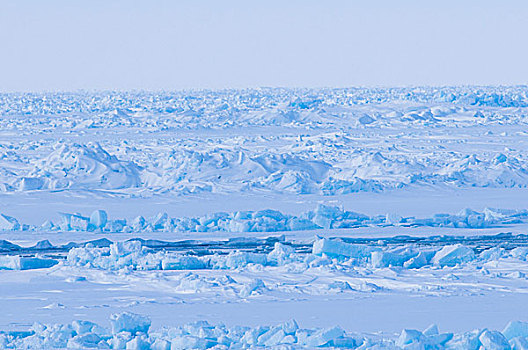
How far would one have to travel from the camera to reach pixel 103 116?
41.9 metres

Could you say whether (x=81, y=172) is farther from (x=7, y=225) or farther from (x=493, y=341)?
(x=493, y=341)

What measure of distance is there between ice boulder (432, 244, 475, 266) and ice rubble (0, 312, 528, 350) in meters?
3.23

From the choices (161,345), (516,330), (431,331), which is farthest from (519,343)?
(161,345)

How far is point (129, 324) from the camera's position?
7.39m

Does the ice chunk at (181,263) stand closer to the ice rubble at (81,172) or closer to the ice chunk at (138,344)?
the ice chunk at (138,344)

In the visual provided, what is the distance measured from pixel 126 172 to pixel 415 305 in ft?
37.9

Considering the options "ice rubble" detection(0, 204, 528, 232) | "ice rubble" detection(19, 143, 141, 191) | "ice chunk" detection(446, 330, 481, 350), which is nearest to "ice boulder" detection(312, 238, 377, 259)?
"ice rubble" detection(0, 204, 528, 232)

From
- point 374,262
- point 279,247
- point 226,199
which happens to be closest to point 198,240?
point 279,247

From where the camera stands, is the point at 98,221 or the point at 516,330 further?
the point at 98,221

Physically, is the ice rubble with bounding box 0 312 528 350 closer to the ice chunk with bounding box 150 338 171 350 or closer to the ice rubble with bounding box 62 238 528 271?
the ice chunk with bounding box 150 338 171 350

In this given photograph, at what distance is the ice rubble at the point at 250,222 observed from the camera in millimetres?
13352

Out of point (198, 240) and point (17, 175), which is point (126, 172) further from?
point (198, 240)

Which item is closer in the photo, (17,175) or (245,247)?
A: (245,247)

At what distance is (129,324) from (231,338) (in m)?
0.72
